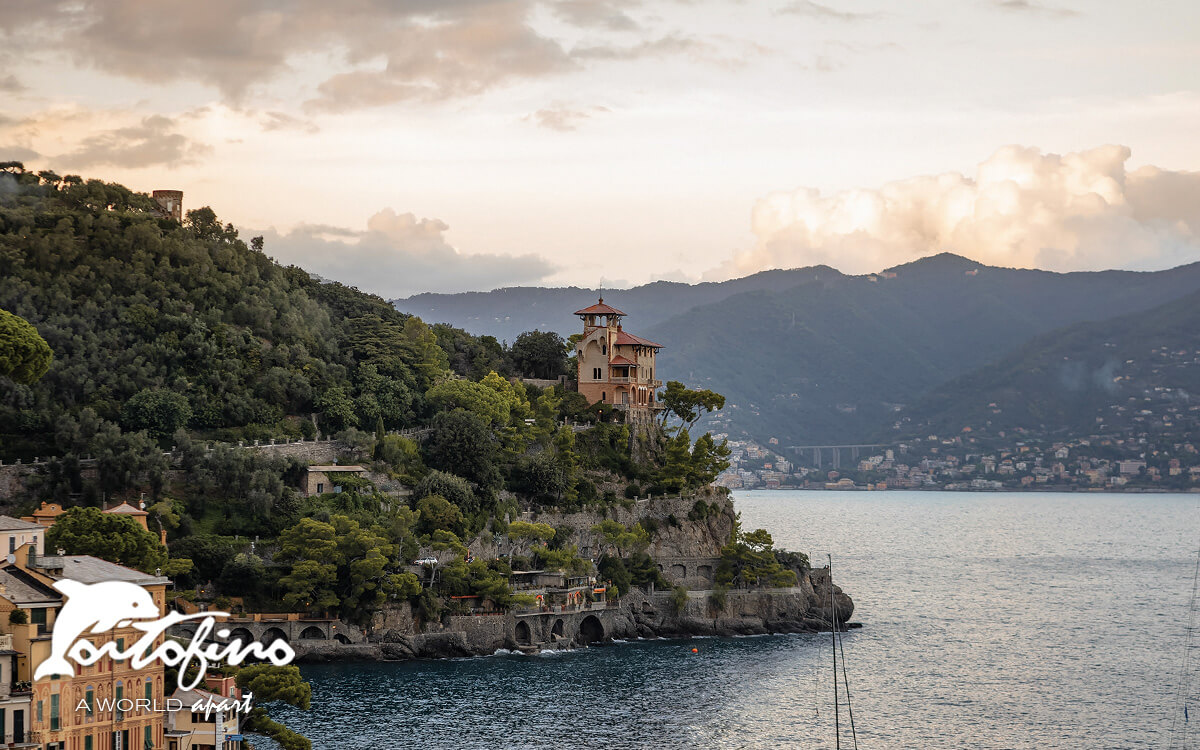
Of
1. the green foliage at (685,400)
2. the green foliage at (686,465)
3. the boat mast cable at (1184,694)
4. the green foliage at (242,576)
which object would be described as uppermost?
the green foliage at (685,400)

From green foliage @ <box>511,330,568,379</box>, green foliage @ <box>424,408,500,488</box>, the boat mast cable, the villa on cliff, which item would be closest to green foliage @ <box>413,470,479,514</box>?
green foliage @ <box>424,408,500,488</box>

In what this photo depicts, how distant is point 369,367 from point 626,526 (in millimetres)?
24575

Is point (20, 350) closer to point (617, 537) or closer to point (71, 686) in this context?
point (71, 686)

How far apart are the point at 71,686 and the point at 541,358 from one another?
83.5 metres

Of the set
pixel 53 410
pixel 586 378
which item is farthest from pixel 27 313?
pixel 586 378

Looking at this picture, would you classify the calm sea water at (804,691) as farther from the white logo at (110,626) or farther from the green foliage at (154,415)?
the green foliage at (154,415)

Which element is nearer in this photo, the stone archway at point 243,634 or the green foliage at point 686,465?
the stone archway at point 243,634

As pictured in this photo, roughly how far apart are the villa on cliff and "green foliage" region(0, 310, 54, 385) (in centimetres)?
5053

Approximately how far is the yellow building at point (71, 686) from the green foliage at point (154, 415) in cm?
5009

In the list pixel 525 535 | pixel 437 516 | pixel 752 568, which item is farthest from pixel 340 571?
pixel 752 568

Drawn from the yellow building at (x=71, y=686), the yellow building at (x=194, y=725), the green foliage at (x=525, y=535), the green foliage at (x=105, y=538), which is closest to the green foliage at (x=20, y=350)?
the green foliage at (x=105, y=538)

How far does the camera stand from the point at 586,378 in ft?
401

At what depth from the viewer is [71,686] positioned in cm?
4425

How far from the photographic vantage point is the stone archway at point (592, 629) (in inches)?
3861
